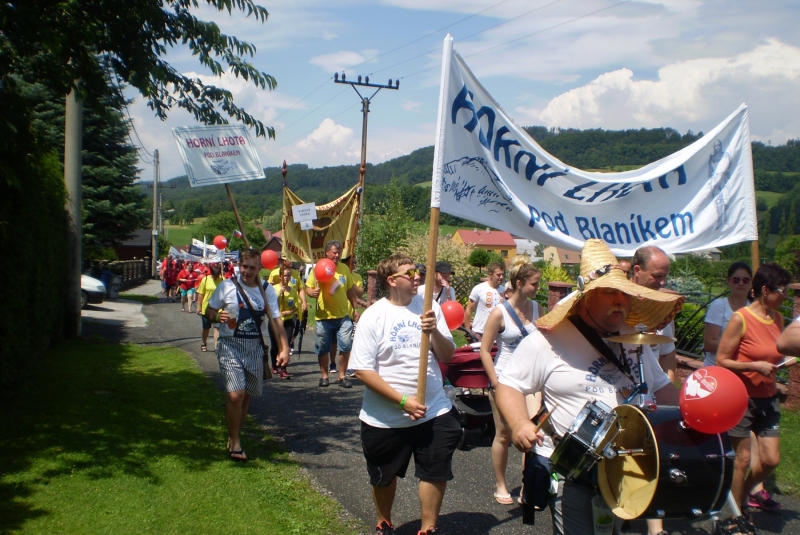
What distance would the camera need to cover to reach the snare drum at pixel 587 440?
2.67 metres

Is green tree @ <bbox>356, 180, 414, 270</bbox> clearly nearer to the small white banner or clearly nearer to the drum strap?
the small white banner

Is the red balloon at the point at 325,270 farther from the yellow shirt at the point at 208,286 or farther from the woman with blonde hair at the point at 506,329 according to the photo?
the yellow shirt at the point at 208,286

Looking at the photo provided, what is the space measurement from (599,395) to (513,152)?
2071 millimetres

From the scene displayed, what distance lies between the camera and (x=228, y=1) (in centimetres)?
704

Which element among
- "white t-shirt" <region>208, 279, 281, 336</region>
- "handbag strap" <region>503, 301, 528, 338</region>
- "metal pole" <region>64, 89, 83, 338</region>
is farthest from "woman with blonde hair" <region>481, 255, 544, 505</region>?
"metal pole" <region>64, 89, 83, 338</region>

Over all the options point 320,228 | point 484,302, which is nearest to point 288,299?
point 320,228

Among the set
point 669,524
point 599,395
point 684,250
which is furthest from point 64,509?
point 684,250

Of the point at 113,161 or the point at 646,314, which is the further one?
the point at 113,161

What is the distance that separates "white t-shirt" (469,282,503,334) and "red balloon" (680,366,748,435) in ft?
18.0

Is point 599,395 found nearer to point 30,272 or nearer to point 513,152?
point 513,152

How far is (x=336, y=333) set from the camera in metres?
9.41

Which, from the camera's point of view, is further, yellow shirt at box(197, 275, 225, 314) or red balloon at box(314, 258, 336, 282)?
yellow shirt at box(197, 275, 225, 314)

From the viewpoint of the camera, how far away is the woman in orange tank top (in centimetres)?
457

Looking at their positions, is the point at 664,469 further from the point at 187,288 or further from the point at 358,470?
the point at 187,288
